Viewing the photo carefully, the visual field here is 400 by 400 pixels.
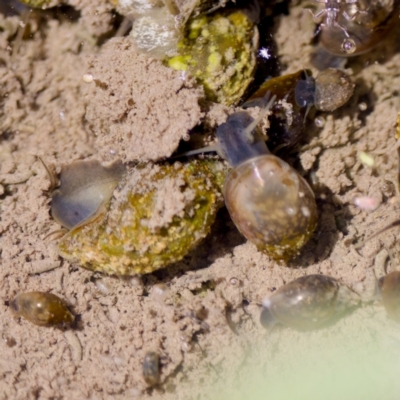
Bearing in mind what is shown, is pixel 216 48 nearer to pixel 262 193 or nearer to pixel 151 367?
pixel 262 193

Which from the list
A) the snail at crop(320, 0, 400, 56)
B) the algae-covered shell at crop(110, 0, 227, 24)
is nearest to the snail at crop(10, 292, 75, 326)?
the algae-covered shell at crop(110, 0, 227, 24)

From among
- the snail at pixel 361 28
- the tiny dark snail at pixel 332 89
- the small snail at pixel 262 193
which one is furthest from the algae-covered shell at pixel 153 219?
the snail at pixel 361 28

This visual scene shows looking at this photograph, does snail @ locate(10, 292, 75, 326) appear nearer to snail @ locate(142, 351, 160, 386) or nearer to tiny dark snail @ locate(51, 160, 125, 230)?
tiny dark snail @ locate(51, 160, 125, 230)

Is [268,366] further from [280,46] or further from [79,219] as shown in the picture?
[280,46]

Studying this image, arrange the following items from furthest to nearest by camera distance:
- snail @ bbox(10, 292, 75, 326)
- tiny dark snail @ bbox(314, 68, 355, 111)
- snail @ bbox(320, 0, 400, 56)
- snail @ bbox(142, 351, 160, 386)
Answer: snail @ bbox(10, 292, 75, 326) < snail @ bbox(142, 351, 160, 386) < tiny dark snail @ bbox(314, 68, 355, 111) < snail @ bbox(320, 0, 400, 56)

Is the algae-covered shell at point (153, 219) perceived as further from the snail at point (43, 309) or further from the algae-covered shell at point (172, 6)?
the algae-covered shell at point (172, 6)
